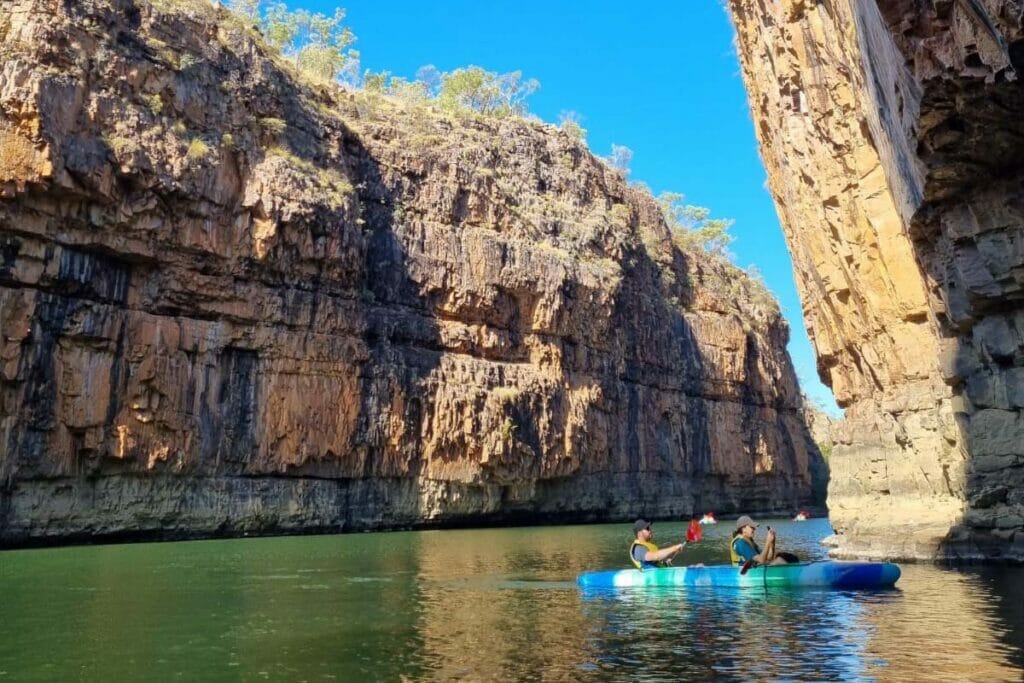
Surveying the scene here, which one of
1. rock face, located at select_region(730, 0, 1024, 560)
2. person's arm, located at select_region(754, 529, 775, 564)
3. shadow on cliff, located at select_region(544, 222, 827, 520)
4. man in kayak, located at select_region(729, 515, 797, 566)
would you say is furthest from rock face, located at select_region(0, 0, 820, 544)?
person's arm, located at select_region(754, 529, 775, 564)

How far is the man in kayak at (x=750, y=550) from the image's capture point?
63.5 feet

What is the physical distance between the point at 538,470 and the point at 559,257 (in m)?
14.7

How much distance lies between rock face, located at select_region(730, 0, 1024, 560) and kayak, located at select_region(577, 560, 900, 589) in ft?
12.9

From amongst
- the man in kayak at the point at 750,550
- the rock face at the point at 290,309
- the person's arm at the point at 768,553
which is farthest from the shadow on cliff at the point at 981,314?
the rock face at the point at 290,309

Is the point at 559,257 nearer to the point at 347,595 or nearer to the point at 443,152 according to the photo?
the point at 443,152

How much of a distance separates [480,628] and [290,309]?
35229 mm

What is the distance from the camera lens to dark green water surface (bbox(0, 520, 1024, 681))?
453 inches

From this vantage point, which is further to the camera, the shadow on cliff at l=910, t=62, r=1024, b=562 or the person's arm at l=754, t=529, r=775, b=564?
the person's arm at l=754, t=529, r=775, b=564

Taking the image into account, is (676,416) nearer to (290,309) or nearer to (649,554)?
(290,309)

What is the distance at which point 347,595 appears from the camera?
64.0 ft

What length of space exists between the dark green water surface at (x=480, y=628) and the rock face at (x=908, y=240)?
271cm

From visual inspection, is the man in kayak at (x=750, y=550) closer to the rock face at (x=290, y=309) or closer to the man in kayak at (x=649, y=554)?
the man in kayak at (x=649, y=554)

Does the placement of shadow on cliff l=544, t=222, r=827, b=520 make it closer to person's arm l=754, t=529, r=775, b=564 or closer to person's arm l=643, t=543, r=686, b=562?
person's arm l=643, t=543, r=686, b=562

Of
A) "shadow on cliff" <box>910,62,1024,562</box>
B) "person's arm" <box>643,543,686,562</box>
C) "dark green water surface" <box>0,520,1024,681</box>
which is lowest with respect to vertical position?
"dark green water surface" <box>0,520,1024,681</box>
